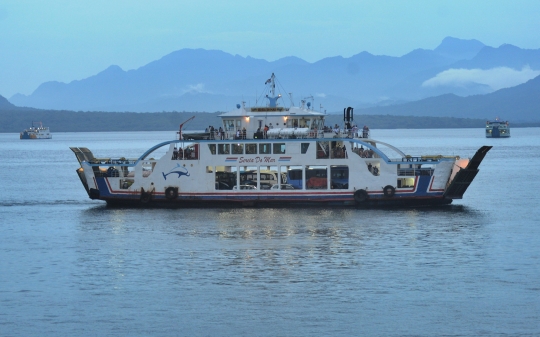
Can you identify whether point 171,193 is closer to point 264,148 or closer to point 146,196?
point 146,196

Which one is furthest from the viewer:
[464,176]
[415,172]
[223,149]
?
[223,149]

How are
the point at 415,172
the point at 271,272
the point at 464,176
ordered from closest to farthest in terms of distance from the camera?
the point at 271,272 < the point at 464,176 < the point at 415,172

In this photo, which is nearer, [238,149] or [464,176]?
[464,176]

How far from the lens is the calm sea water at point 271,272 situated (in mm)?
28766

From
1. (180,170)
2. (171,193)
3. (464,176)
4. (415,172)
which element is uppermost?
(180,170)

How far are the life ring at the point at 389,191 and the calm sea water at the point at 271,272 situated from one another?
1.18 meters

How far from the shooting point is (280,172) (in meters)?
53.2

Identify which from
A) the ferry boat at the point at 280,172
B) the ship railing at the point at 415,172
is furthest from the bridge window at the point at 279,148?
the ship railing at the point at 415,172

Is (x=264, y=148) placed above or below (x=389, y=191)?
above

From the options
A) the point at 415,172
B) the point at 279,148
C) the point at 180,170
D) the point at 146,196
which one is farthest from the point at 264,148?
the point at 415,172

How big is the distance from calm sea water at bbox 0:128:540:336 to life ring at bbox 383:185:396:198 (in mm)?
1179

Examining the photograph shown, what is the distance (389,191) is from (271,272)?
17.8 m

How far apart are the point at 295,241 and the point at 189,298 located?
1209cm

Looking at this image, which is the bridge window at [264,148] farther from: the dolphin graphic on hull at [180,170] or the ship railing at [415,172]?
the ship railing at [415,172]
